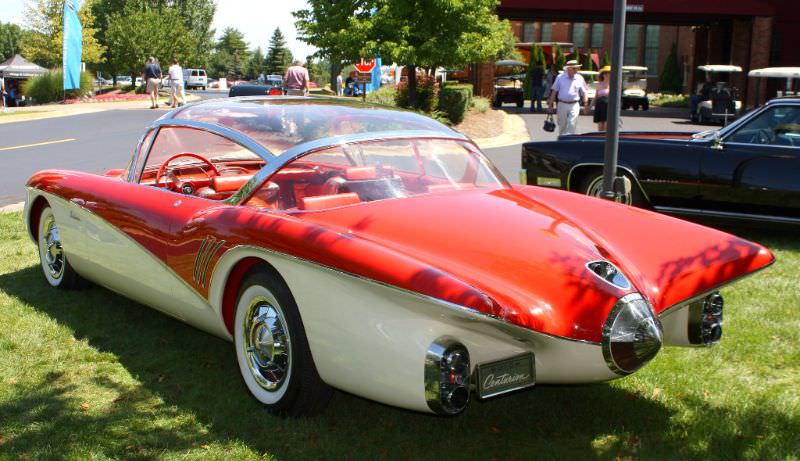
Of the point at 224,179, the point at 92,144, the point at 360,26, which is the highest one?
the point at 360,26

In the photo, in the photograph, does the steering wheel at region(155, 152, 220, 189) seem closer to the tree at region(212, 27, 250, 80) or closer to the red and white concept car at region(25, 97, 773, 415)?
the red and white concept car at region(25, 97, 773, 415)

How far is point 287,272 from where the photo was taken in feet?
11.4

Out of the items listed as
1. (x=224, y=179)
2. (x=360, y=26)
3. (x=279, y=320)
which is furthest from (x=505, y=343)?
(x=360, y=26)

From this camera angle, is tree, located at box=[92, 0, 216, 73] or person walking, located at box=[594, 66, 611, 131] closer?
person walking, located at box=[594, 66, 611, 131]

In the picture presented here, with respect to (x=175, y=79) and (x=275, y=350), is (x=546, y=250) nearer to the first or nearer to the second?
(x=275, y=350)

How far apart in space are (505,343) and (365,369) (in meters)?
0.54

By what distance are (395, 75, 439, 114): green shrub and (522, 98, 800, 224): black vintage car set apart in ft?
51.1

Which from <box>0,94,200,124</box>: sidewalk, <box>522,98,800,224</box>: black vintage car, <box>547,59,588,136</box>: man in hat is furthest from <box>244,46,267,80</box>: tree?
<box>522,98,800,224</box>: black vintage car

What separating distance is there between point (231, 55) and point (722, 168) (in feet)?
387

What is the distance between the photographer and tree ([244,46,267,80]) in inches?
4461

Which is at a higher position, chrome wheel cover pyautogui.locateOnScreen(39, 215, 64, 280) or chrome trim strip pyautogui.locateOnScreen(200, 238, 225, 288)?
chrome trim strip pyautogui.locateOnScreen(200, 238, 225, 288)

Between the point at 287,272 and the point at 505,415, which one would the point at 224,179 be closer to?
the point at 287,272

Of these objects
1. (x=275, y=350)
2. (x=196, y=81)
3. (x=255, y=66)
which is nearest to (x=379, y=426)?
A: (x=275, y=350)

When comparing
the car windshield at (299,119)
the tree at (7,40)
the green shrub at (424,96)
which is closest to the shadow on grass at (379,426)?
the car windshield at (299,119)
